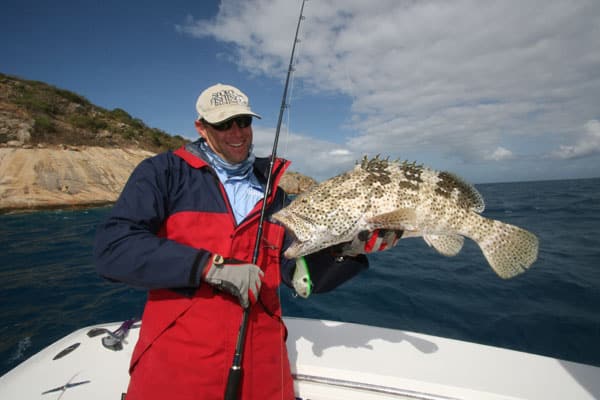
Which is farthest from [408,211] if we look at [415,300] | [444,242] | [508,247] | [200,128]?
[415,300]

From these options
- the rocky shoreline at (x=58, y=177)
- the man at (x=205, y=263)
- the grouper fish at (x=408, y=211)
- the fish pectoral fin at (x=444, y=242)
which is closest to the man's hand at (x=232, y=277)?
the man at (x=205, y=263)

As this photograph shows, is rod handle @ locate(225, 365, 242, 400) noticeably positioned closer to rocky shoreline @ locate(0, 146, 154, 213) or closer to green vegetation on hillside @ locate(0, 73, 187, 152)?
rocky shoreline @ locate(0, 146, 154, 213)

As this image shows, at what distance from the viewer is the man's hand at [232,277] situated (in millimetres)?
2098

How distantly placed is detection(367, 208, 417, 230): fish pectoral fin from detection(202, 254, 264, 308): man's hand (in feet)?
4.39

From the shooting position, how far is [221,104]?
268 cm

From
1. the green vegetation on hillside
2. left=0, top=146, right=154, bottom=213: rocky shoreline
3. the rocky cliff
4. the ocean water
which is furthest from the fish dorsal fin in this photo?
the green vegetation on hillside

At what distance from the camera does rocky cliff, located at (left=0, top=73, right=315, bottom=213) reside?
22.3m

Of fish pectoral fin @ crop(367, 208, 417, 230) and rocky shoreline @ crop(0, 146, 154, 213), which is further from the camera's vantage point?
rocky shoreline @ crop(0, 146, 154, 213)

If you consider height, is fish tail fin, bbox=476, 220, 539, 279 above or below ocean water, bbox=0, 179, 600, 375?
above

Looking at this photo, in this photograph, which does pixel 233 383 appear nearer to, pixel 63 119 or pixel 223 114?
pixel 223 114

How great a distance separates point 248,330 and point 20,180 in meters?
29.0

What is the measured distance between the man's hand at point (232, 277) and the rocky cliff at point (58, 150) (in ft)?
79.0

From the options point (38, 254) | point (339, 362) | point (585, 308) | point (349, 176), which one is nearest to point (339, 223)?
point (349, 176)

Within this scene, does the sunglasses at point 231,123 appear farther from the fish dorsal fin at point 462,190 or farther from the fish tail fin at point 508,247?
the fish tail fin at point 508,247
